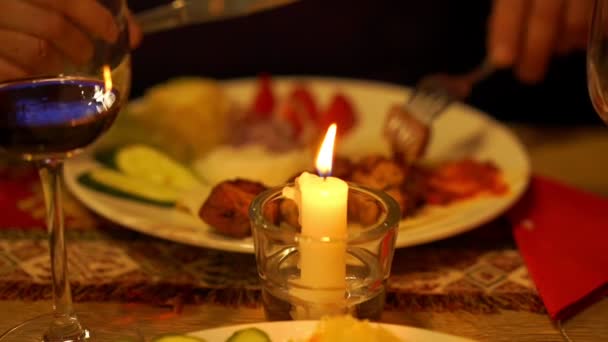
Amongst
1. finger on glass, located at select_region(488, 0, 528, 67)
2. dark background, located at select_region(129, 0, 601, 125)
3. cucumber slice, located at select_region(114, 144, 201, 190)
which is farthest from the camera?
dark background, located at select_region(129, 0, 601, 125)

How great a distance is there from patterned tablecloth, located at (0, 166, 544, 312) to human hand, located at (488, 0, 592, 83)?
518 mm

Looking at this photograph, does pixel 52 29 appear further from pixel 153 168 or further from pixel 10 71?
pixel 153 168

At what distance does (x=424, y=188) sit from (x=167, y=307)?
559mm

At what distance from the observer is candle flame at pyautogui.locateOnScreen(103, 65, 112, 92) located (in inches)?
36.9

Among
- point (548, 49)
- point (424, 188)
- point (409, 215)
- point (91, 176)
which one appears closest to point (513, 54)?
point (548, 49)

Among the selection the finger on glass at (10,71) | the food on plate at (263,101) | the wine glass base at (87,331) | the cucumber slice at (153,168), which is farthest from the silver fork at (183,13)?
the wine glass base at (87,331)

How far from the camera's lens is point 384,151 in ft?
5.39

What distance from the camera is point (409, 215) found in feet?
4.22

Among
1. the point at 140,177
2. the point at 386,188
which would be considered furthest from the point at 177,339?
the point at 140,177

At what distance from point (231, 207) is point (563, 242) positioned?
564mm

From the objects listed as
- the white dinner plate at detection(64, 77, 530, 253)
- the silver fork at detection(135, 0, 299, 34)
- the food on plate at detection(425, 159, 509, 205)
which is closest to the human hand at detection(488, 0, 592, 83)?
the white dinner plate at detection(64, 77, 530, 253)

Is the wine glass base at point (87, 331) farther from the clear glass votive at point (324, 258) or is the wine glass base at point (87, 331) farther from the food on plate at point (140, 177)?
the food on plate at point (140, 177)

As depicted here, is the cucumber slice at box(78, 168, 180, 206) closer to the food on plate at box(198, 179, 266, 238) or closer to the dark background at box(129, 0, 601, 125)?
the food on plate at box(198, 179, 266, 238)

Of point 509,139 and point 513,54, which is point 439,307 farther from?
point 513,54
